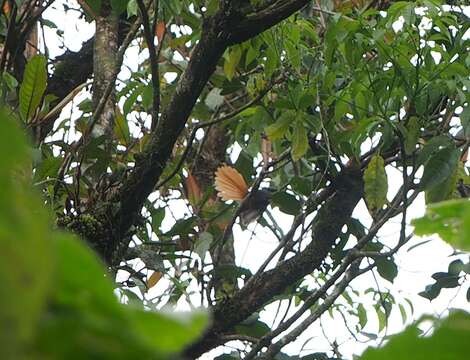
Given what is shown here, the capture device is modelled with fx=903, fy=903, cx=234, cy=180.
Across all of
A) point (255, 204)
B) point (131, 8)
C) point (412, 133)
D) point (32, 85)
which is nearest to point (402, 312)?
point (255, 204)

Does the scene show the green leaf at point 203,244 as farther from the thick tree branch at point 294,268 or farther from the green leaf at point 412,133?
the green leaf at point 412,133

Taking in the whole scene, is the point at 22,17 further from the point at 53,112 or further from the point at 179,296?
the point at 179,296

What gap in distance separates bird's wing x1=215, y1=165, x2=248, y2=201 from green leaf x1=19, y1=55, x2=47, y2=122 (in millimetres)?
610

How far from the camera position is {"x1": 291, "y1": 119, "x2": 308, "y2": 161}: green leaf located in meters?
2.08

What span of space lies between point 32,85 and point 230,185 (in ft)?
2.24

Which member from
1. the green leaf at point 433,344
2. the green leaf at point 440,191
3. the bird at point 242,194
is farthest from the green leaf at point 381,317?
the green leaf at point 433,344

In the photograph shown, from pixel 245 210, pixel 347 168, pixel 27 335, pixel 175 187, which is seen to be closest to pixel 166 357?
pixel 27 335

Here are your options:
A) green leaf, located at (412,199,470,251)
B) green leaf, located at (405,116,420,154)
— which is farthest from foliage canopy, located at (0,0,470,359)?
green leaf, located at (412,199,470,251)

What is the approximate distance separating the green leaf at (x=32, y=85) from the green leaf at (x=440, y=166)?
2.71ft

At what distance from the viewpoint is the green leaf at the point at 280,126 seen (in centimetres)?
209

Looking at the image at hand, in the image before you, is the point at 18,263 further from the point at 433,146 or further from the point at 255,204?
the point at 255,204

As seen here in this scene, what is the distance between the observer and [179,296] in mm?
2332

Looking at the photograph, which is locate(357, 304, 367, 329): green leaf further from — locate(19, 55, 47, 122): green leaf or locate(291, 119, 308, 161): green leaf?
locate(19, 55, 47, 122): green leaf

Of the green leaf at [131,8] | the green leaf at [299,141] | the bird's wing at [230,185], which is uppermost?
the green leaf at [131,8]
